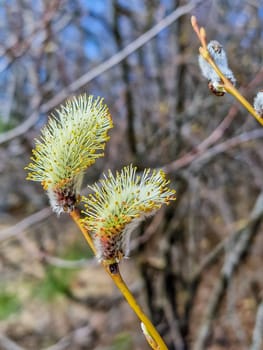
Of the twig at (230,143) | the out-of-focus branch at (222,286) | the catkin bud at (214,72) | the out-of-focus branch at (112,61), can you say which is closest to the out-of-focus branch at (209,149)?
the twig at (230,143)

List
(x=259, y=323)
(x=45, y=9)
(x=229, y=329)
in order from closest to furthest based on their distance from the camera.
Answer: (x=259, y=323) → (x=45, y=9) → (x=229, y=329)

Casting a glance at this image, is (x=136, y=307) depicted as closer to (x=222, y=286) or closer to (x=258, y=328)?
(x=258, y=328)

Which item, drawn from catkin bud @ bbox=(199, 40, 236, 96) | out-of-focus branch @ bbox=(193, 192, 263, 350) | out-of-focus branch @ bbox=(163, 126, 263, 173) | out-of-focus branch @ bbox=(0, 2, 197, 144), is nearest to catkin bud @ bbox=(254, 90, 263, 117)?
catkin bud @ bbox=(199, 40, 236, 96)

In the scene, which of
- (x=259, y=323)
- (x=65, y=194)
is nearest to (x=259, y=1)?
(x=259, y=323)

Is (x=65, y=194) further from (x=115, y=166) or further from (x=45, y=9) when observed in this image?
(x=115, y=166)

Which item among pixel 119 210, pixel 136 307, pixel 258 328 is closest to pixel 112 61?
pixel 258 328

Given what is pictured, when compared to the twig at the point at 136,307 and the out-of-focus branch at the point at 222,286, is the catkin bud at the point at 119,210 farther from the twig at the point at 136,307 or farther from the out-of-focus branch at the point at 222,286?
the out-of-focus branch at the point at 222,286
